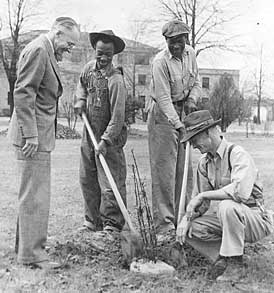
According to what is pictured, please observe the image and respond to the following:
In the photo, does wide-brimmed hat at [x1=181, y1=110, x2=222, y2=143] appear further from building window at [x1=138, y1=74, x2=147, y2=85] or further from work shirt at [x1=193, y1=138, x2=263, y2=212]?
building window at [x1=138, y1=74, x2=147, y2=85]

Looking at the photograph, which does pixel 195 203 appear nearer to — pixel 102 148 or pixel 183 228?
pixel 183 228

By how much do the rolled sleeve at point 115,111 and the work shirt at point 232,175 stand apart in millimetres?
1017

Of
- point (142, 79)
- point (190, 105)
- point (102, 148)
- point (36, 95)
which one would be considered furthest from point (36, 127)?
point (142, 79)

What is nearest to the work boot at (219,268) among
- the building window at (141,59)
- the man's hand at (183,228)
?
the man's hand at (183,228)

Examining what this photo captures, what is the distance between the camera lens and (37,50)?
462 cm

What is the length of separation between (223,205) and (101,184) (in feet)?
5.15

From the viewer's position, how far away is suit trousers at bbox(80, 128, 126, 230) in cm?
564

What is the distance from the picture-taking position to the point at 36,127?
15.3 feet

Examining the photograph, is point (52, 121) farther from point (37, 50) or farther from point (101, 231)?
point (101, 231)

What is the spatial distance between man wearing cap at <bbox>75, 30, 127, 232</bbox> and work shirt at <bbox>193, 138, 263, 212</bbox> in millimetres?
1050

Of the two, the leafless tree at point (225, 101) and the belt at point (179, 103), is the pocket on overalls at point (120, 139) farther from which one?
the leafless tree at point (225, 101)

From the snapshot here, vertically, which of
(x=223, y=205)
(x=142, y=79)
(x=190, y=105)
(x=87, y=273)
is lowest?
(x=87, y=273)

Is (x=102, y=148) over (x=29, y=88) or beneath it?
beneath

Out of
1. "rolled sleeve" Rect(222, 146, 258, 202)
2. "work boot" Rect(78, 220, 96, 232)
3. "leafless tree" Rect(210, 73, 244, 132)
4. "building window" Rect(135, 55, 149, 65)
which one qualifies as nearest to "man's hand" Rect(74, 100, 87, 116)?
"work boot" Rect(78, 220, 96, 232)
